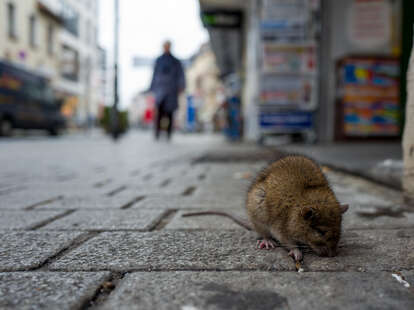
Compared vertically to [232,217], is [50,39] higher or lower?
higher

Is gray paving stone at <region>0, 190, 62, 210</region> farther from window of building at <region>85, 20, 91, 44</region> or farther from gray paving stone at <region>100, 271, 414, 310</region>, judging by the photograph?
window of building at <region>85, 20, 91, 44</region>

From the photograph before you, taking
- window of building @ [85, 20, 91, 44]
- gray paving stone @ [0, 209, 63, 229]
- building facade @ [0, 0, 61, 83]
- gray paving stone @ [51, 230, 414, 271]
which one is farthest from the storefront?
window of building @ [85, 20, 91, 44]

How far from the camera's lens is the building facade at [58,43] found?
68.6 ft

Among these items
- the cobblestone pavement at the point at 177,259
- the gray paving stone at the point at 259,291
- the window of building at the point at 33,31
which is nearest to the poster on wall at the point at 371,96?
the cobblestone pavement at the point at 177,259

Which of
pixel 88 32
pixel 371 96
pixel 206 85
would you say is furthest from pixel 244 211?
pixel 206 85

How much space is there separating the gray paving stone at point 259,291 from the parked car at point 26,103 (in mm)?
15319

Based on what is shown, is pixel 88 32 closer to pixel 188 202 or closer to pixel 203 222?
pixel 188 202

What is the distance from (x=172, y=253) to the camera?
1.50 m

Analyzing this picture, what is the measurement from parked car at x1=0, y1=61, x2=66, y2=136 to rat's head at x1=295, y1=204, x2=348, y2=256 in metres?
15.2

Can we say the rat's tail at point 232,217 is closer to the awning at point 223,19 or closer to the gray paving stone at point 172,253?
the gray paving stone at point 172,253

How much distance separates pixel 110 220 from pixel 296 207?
100 centimetres

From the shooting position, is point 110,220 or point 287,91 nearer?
point 110,220

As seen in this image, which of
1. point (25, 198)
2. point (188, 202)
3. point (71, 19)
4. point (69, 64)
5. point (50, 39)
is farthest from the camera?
point (71, 19)

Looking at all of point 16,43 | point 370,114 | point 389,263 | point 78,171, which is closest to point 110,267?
point 389,263
